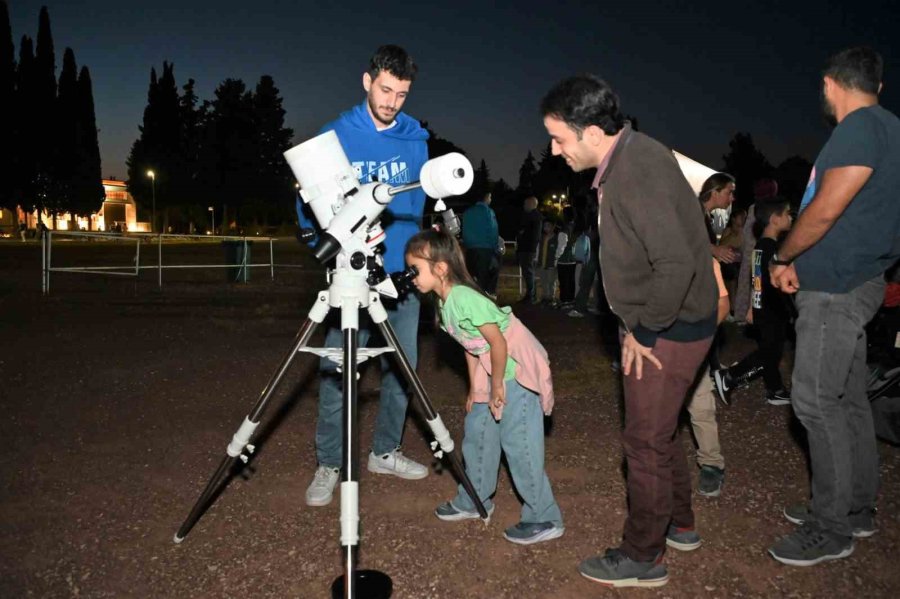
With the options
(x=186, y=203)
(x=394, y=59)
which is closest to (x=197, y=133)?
(x=186, y=203)

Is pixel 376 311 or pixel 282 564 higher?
pixel 376 311

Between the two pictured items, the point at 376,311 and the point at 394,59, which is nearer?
the point at 376,311

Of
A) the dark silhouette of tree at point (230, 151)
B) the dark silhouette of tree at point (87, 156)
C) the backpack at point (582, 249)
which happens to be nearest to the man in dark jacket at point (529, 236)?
the backpack at point (582, 249)

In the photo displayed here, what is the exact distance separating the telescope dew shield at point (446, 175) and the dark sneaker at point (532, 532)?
5.99 feet

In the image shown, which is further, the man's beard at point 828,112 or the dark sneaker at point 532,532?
the dark sneaker at point 532,532

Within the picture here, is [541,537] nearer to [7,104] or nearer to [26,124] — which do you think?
[7,104]

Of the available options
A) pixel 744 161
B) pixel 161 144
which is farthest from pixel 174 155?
pixel 744 161

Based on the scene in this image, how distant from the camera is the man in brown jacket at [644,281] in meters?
2.51

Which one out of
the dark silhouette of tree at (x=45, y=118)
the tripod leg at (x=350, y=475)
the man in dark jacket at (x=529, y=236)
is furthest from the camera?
the dark silhouette of tree at (x=45, y=118)

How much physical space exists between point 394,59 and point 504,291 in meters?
12.7

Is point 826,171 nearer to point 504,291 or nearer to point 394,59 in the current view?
point 394,59

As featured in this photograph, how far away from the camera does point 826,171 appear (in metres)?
3.01

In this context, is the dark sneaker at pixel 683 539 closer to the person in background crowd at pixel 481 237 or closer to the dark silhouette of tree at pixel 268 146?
the person in background crowd at pixel 481 237

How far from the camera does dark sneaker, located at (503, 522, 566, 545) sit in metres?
3.37
